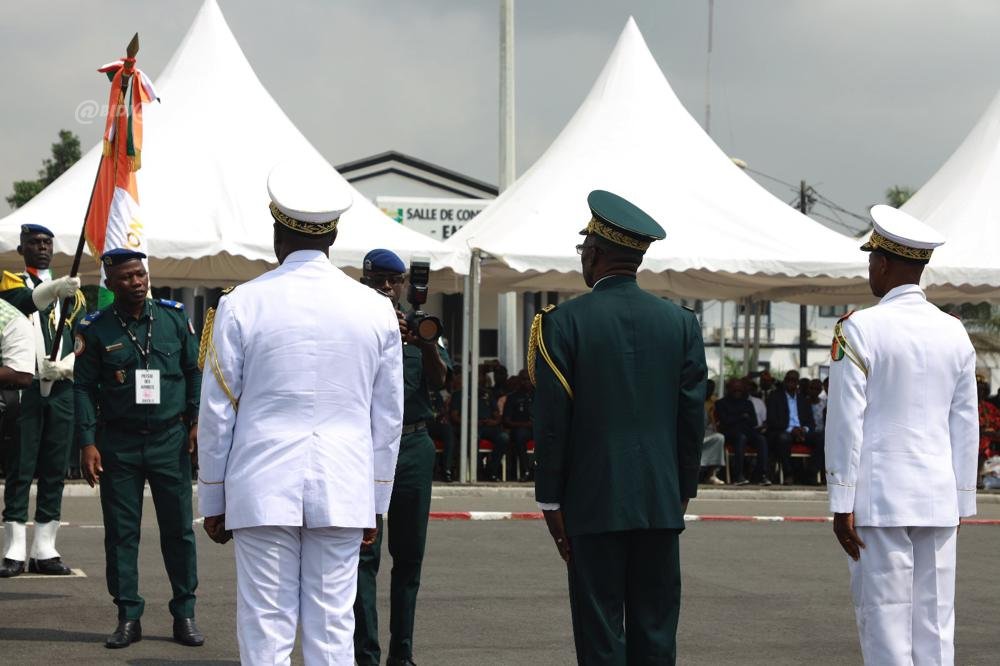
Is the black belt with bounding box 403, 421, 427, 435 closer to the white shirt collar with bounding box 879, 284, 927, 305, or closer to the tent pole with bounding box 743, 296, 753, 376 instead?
the white shirt collar with bounding box 879, 284, 927, 305

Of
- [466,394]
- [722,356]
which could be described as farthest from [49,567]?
[722,356]

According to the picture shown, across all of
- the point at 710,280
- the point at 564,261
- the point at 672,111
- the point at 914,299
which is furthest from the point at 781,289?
the point at 914,299

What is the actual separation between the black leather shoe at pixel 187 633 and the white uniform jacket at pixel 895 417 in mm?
3619

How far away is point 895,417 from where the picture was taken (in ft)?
19.5

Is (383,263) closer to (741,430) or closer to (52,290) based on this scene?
(52,290)

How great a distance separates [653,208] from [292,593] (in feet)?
48.9

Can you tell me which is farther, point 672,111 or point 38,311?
point 672,111

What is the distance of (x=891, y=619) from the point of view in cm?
581

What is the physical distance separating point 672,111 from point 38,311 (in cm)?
1281

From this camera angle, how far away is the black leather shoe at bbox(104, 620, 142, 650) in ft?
25.9

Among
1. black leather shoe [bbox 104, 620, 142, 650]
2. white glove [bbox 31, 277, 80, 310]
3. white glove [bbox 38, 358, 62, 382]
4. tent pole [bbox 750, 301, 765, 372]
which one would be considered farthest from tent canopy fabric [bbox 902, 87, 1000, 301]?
black leather shoe [bbox 104, 620, 142, 650]

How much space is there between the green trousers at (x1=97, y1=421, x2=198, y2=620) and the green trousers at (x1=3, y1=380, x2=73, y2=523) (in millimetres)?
2152

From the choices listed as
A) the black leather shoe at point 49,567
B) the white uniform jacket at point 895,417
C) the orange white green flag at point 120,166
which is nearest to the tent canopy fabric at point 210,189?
the orange white green flag at point 120,166

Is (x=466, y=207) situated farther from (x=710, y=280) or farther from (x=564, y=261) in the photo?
(x=564, y=261)
